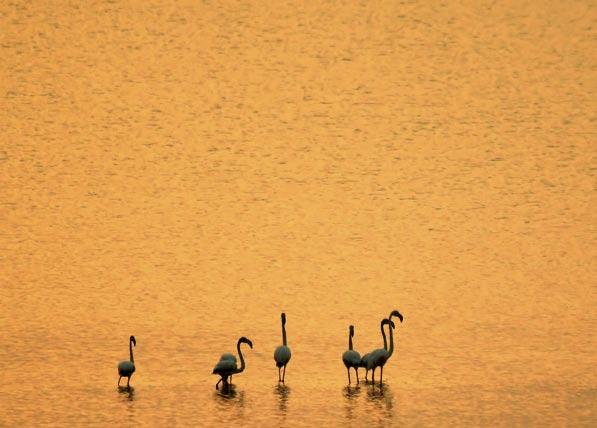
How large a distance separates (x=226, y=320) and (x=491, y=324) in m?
6.62

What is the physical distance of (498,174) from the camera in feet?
213

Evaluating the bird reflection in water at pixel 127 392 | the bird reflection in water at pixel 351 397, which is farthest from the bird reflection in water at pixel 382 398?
the bird reflection in water at pixel 127 392

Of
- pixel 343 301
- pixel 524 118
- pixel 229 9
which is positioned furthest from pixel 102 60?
pixel 343 301

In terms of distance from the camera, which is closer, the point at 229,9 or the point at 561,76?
the point at 561,76

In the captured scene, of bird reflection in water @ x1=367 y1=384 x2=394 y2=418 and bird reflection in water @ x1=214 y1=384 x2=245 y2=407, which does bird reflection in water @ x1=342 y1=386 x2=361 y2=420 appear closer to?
bird reflection in water @ x1=367 y1=384 x2=394 y2=418

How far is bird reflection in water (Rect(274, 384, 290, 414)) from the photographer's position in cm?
3048

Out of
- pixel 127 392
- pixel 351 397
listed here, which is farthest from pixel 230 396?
pixel 351 397

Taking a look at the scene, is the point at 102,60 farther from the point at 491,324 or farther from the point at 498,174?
the point at 491,324

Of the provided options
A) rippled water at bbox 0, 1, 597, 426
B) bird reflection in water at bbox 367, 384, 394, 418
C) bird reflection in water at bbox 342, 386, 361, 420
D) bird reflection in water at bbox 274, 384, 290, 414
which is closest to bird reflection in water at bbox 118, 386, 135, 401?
rippled water at bbox 0, 1, 597, 426

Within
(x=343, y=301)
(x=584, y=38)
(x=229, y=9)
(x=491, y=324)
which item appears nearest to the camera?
(x=491, y=324)

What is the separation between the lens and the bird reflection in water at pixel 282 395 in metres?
30.5

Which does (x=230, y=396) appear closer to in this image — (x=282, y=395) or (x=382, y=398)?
(x=282, y=395)

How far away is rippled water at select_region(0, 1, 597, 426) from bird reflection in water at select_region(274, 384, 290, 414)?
0.08m

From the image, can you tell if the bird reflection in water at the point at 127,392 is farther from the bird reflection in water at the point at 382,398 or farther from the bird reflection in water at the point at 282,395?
the bird reflection in water at the point at 382,398
